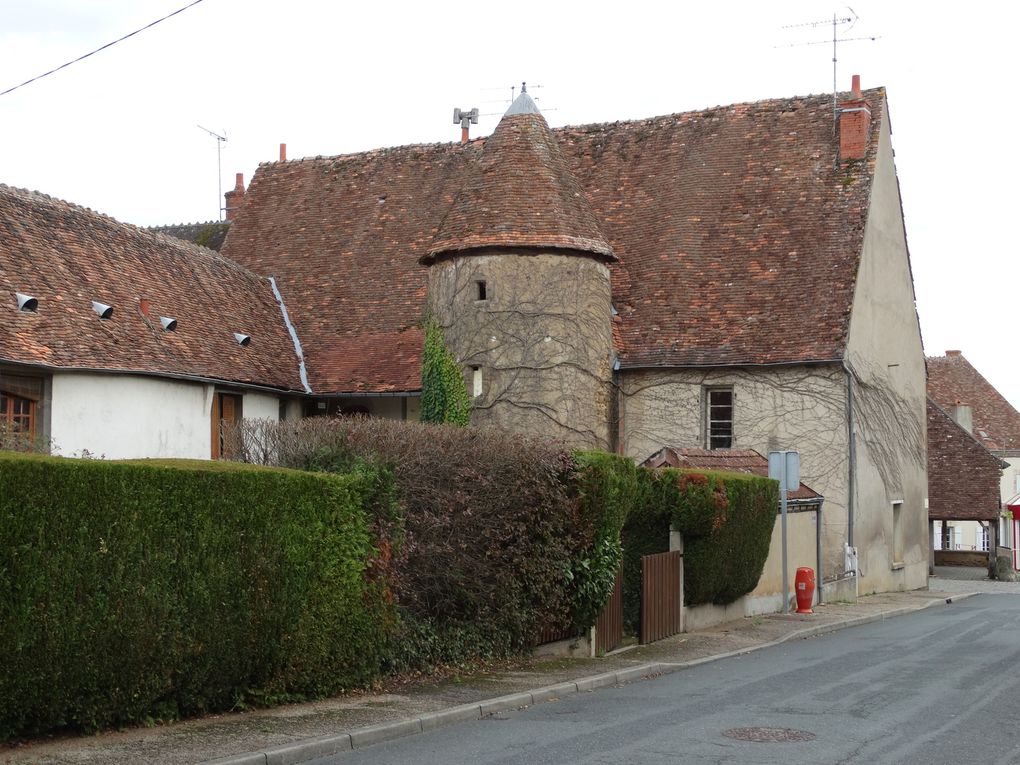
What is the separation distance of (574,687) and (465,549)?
190 centimetres

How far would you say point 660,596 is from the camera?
18234 mm

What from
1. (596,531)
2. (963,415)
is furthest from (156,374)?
(963,415)

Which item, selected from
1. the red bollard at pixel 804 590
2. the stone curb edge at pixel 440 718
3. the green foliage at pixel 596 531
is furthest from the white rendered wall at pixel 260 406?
the stone curb edge at pixel 440 718

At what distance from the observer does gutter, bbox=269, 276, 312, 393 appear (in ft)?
92.7

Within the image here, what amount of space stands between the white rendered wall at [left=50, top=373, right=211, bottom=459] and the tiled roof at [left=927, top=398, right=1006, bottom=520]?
99.0 feet

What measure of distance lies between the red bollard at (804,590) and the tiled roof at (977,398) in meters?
41.4

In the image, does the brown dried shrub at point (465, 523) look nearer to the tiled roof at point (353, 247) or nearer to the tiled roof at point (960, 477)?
the tiled roof at point (353, 247)

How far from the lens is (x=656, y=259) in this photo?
28891 mm

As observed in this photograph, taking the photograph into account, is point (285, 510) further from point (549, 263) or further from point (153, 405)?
point (549, 263)

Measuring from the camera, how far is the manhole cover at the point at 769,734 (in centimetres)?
1001

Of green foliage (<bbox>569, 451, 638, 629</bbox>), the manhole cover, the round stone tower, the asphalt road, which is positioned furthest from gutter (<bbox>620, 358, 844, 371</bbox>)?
the manhole cover

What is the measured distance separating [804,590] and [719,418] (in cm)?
579

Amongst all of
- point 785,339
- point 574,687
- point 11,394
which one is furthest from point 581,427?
point 574,687

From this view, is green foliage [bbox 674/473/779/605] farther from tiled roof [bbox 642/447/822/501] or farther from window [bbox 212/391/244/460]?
window [bbox 212/391/244/460]
